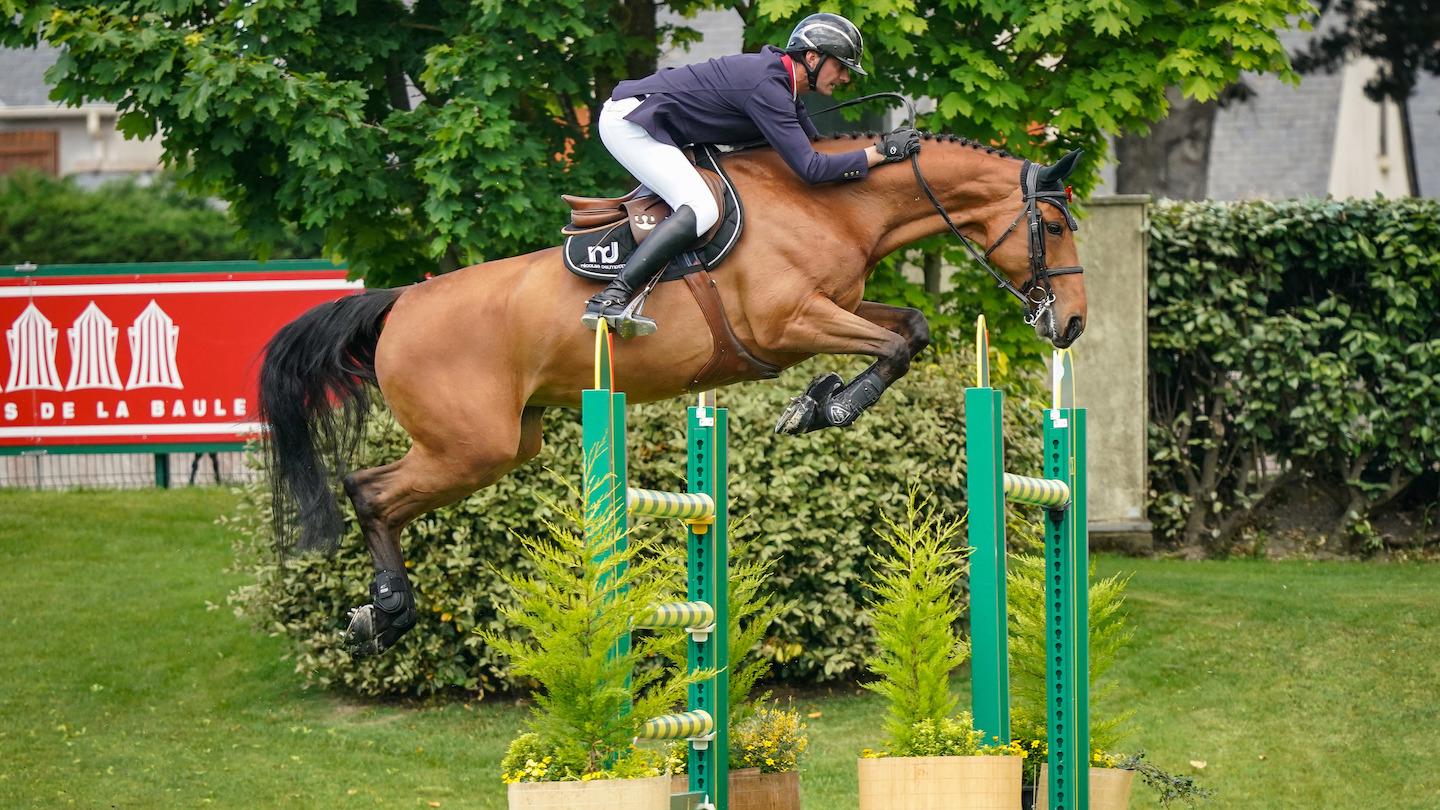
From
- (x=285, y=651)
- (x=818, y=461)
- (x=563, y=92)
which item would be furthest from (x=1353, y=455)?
(x=285, y=651)

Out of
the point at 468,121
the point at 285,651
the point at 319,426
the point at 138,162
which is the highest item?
the point at 138,162

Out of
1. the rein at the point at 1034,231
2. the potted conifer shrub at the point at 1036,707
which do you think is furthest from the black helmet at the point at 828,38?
the potted conifer shrub at the point at 1036,707

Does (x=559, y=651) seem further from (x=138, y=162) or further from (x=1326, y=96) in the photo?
(x=138, y=162)

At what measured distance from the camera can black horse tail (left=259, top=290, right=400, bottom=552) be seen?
573 centimetres

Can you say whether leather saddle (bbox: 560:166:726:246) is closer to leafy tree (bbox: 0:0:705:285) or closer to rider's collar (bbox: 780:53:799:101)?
rider's collar (bbox: 780:53:799:101)

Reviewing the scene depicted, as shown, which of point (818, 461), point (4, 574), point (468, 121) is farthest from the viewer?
point (4, 574)

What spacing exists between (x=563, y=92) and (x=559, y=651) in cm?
492

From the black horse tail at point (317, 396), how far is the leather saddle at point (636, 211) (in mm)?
778

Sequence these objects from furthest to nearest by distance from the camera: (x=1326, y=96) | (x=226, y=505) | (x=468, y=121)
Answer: (x=1326, y=96), (x=226, y=505), (x=468, y=121)

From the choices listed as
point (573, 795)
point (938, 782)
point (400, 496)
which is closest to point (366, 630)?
point (400, 496)

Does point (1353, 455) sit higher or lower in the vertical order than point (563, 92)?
lower

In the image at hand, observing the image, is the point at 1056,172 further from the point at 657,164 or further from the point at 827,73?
the point at 657,164

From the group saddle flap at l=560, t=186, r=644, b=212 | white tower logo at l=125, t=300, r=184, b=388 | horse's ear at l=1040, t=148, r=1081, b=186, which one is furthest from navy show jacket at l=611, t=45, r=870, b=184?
→ white tower logo at l=125, t=300, r=184, b=388

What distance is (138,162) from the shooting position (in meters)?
29.4
